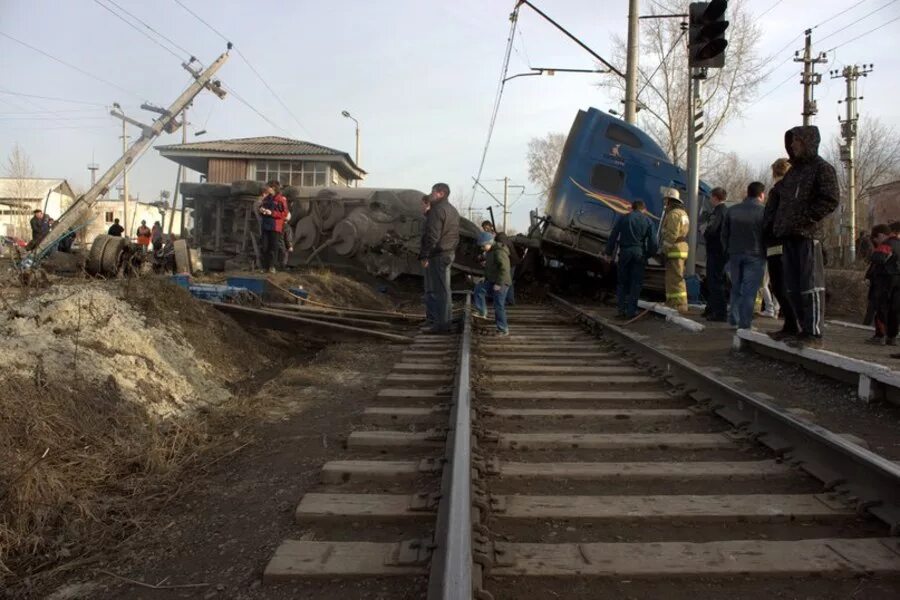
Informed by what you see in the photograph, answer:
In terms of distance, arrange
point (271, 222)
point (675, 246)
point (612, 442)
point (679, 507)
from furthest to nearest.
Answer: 1. point (271, 222)
2. point (675, 246)
3. point (612, 442)
4. point (679, 507)

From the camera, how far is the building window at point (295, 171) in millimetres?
28500

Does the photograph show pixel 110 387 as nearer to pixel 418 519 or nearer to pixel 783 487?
pixel 418 519

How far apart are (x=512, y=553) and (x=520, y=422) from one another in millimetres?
1921

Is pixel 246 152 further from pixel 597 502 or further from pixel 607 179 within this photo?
pixel 597 502

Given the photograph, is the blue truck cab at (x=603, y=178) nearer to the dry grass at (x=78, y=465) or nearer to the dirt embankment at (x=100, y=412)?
the dirt embankment at (x=100, y=412)

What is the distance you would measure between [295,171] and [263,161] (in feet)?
4.80

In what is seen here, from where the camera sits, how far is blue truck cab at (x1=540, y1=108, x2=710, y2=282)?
501 inches

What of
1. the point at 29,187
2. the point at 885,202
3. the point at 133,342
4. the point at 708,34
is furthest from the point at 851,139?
the point at 29,187

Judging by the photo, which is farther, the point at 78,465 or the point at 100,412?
the point at 100,412

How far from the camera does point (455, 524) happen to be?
251cm

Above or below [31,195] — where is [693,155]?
below

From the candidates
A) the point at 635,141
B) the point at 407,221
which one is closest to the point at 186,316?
the point at 407,221

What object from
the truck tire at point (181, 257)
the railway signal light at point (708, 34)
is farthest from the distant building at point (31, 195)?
the railway signal light at point (708, 34)

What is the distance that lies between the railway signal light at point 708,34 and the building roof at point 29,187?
180ft
